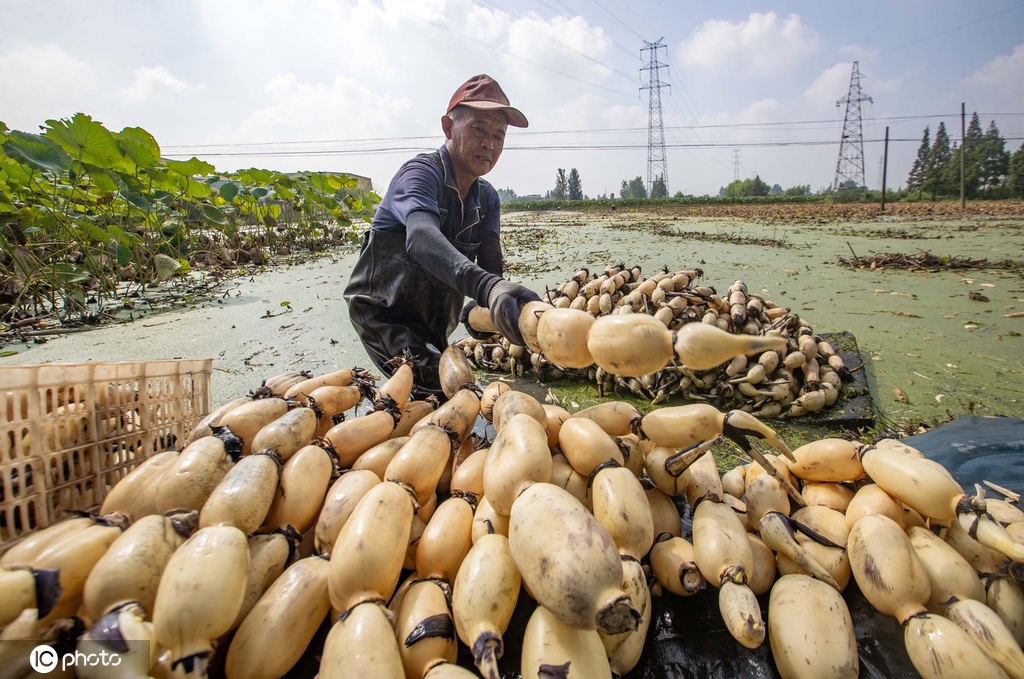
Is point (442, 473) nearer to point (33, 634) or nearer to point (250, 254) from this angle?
point (33, 634)

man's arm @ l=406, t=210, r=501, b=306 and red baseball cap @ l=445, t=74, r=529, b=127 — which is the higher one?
red baseball cap @ l=445, t=74, r=529, b=127

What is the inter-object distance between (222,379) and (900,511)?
13.8ft

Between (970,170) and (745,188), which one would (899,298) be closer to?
(970,170)

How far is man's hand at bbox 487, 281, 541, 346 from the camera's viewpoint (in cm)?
156

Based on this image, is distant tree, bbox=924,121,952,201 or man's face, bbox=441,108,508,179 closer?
man's face, bbox=441,108,508,179

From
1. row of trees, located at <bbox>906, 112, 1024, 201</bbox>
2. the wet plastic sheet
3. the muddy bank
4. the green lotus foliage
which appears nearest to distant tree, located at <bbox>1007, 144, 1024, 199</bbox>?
row of trees, located at <bbox>906, 112, 1024, 201</bbox>

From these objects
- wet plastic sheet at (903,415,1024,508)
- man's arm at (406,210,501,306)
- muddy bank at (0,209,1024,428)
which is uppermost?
man's arm at (406,210,501,306)

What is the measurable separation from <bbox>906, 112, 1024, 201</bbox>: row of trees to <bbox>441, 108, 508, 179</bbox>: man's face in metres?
38.5

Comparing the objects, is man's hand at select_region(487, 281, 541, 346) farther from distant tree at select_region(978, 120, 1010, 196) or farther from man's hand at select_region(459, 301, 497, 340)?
distant tree at select_region(978, 120, 1010, 196)

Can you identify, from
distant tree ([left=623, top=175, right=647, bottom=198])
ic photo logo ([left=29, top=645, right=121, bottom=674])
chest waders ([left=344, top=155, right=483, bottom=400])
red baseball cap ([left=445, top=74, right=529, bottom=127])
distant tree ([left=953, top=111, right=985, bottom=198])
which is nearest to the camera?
ic photo logo ([left=29, top=645, right=121, bottom=674])

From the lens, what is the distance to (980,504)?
3.66 ft

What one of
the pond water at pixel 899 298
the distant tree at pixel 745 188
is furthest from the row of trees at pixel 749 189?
the pond water at pixel 899 298

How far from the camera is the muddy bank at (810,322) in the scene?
3.23 meters

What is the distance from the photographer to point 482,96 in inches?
104
